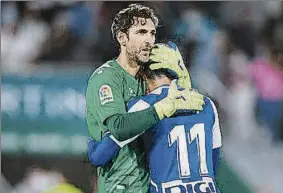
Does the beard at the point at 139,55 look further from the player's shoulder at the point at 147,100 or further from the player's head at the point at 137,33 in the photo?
the player's shoulder at the point at 147,100

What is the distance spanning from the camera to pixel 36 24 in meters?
5.60

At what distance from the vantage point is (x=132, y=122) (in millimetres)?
2713

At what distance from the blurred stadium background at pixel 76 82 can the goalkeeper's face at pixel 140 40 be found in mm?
2194

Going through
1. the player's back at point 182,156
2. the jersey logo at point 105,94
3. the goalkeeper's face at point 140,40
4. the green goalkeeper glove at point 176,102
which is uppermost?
the goalkeeper's face at point 140,40

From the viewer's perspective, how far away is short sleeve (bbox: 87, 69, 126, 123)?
110 inches

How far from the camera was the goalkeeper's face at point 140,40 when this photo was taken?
2912mm

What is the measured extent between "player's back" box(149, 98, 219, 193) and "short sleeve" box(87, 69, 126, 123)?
5.6 inches

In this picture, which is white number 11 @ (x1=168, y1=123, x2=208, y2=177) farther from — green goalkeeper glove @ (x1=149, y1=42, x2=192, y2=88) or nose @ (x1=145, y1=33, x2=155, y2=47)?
nose @ (x1=145, y1=33, x2=155, y2=47)

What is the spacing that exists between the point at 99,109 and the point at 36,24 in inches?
113

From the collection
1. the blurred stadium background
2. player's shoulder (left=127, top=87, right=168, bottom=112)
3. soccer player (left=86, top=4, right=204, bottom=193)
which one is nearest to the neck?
soccer player (left=86, top=4, right=204, bottom=193)

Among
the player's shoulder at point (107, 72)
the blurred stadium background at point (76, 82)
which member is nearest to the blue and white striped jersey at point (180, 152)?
the player's shoulder at point (107, 72)

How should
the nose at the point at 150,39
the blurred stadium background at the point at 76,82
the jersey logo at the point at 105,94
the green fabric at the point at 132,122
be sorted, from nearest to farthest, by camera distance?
the green fabric at the point at 132,122
the jersey logo at the point at 105,94
the nose at the point at 150,39
the blurred stadium background at the point at 76,82

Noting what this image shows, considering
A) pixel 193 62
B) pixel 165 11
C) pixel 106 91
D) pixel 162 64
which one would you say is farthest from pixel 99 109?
pixel 165 11

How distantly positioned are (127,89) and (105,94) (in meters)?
0.10
